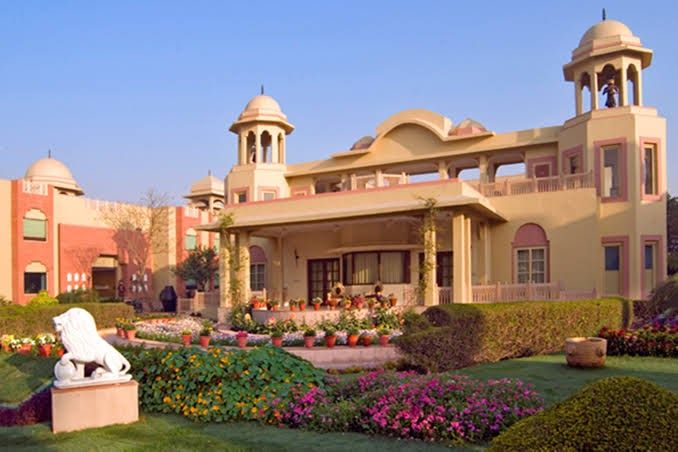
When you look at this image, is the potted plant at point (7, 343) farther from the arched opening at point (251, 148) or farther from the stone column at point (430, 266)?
the arched opening at point (251, 148)

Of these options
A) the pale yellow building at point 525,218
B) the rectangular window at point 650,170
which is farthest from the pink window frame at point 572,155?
the rectangular window at point 650,170

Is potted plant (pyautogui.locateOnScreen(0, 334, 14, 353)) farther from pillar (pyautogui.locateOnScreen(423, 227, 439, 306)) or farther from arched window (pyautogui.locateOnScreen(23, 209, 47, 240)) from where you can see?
arched window (pyautogui.locateOnScreen(23, 209, 47, 240))

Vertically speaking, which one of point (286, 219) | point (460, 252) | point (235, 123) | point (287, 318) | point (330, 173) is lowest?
point (287, 318)

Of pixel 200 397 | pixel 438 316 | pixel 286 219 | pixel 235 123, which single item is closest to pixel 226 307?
pixel 286 219

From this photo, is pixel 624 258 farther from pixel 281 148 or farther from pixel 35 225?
pixel 35 225

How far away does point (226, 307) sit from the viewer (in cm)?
2209

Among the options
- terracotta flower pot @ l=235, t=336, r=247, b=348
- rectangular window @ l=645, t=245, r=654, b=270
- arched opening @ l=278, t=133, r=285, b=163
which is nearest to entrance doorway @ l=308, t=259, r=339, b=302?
arched opening @ l=278, t=133, r=285, b=163

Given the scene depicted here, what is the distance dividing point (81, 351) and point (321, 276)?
57.1 feet

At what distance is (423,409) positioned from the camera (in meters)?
6.43

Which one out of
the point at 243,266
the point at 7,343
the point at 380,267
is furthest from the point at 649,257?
the point at 7,343

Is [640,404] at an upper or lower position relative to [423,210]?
lower

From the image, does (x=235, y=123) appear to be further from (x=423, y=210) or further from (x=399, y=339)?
(x=399, y=339)

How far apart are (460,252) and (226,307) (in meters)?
9.19

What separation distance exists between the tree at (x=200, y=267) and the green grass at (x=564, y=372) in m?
23.9
